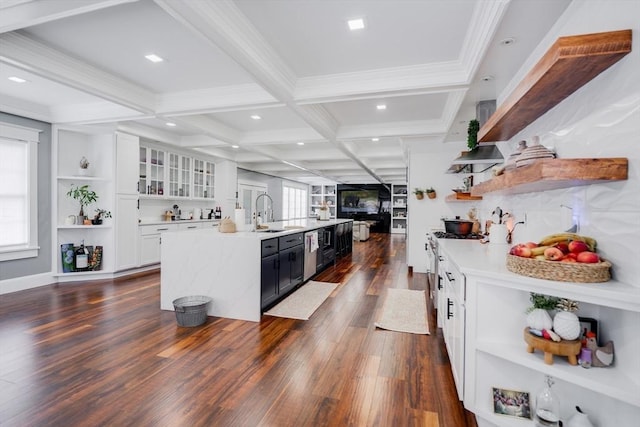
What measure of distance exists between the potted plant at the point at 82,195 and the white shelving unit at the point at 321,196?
1149cm

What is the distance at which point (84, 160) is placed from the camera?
520cm

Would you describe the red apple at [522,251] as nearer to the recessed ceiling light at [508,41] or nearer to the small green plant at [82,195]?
the recessed ceiling light at [508,41]

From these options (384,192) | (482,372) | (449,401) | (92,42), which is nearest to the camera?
(482,372)

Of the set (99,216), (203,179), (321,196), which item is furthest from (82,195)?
(321,196)

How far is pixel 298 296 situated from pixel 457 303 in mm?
2544

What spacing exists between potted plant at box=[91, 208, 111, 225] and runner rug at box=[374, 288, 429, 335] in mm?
4666

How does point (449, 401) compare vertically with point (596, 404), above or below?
below

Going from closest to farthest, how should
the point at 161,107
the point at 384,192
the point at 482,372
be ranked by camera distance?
the point at 482,372 → the point at 161,107 → the point at 384,192

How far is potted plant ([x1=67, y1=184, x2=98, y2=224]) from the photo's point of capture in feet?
16.5

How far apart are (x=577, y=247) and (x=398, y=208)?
1316 centimetres

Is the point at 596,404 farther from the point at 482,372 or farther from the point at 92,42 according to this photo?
the point at 92,42

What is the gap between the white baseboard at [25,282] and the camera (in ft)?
14.2

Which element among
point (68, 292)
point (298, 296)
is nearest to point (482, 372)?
point (298, 296)

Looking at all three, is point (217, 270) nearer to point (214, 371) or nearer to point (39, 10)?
point (214, 371)
